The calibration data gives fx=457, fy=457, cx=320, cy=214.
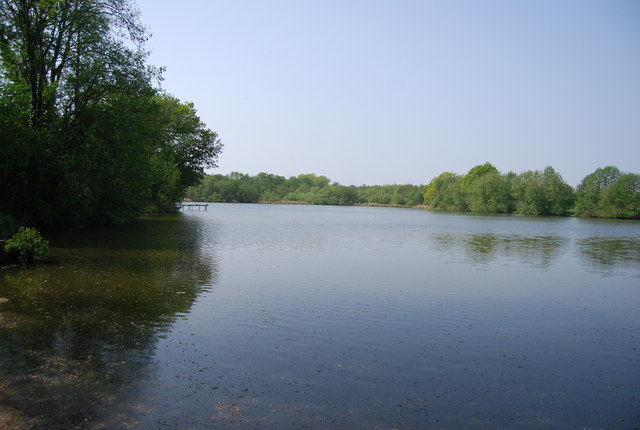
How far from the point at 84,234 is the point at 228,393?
25.0 meters

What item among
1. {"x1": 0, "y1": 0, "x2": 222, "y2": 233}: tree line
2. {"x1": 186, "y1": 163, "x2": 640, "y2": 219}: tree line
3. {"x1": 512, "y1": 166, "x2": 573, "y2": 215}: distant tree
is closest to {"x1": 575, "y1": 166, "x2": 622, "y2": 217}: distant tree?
{"x1": 186, "y1": 163, "x2": 640, "y2": 219}: tree line

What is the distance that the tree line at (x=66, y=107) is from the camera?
72.9 ft

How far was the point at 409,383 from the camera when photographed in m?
6.83

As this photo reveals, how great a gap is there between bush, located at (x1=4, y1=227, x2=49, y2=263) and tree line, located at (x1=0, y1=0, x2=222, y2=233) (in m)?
7.30

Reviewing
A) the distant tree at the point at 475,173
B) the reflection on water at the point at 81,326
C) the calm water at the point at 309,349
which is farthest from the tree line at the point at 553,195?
the reflection on water at the point at 81,326

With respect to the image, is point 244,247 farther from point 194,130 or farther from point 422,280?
point 194,130

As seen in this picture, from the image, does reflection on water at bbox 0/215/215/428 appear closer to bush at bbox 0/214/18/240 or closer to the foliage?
bush at bbox 0/214/18/240

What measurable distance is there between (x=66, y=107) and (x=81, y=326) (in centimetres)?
2030

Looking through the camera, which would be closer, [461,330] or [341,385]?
[341,385]

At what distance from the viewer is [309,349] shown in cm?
827

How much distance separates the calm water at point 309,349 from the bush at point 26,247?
826 mm

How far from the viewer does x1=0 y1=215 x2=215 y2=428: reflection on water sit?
5.71 m

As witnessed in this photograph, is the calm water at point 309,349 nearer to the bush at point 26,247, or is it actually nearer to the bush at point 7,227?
the bush at point 26,247

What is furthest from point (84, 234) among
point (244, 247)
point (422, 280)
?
point (422, 280)
